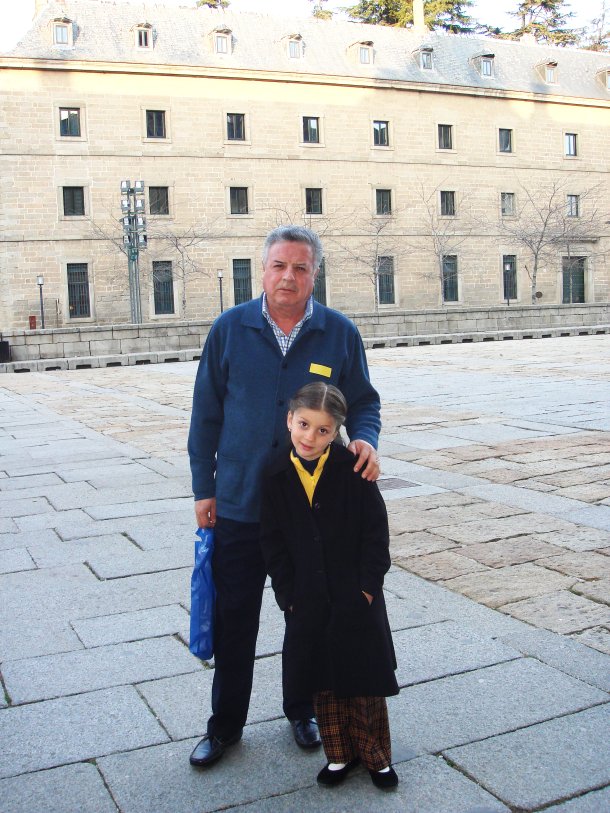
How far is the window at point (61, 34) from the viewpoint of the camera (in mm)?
35781

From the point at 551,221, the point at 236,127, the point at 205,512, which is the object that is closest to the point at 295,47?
the point at 236,127

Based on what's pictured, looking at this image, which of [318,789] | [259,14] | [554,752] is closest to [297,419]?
[318,789]

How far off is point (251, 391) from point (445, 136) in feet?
136

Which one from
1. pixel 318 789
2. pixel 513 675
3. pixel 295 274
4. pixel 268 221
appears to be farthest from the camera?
pixel 268 221

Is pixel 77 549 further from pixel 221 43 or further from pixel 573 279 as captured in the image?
pixel 573 279

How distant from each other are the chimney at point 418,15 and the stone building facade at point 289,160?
1.61 m

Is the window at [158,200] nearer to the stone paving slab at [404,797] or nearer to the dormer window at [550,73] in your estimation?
the dormer window at [550,73]

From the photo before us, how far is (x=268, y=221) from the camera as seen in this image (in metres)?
38.8

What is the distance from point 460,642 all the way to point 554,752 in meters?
0.93

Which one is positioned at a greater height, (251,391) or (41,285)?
(41,285)

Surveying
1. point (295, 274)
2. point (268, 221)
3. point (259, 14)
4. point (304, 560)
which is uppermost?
point (259, 14)

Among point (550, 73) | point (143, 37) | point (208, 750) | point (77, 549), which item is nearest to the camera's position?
point (208, 750)

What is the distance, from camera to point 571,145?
45.2 m

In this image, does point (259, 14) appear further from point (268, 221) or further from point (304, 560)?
point (304, 560)
